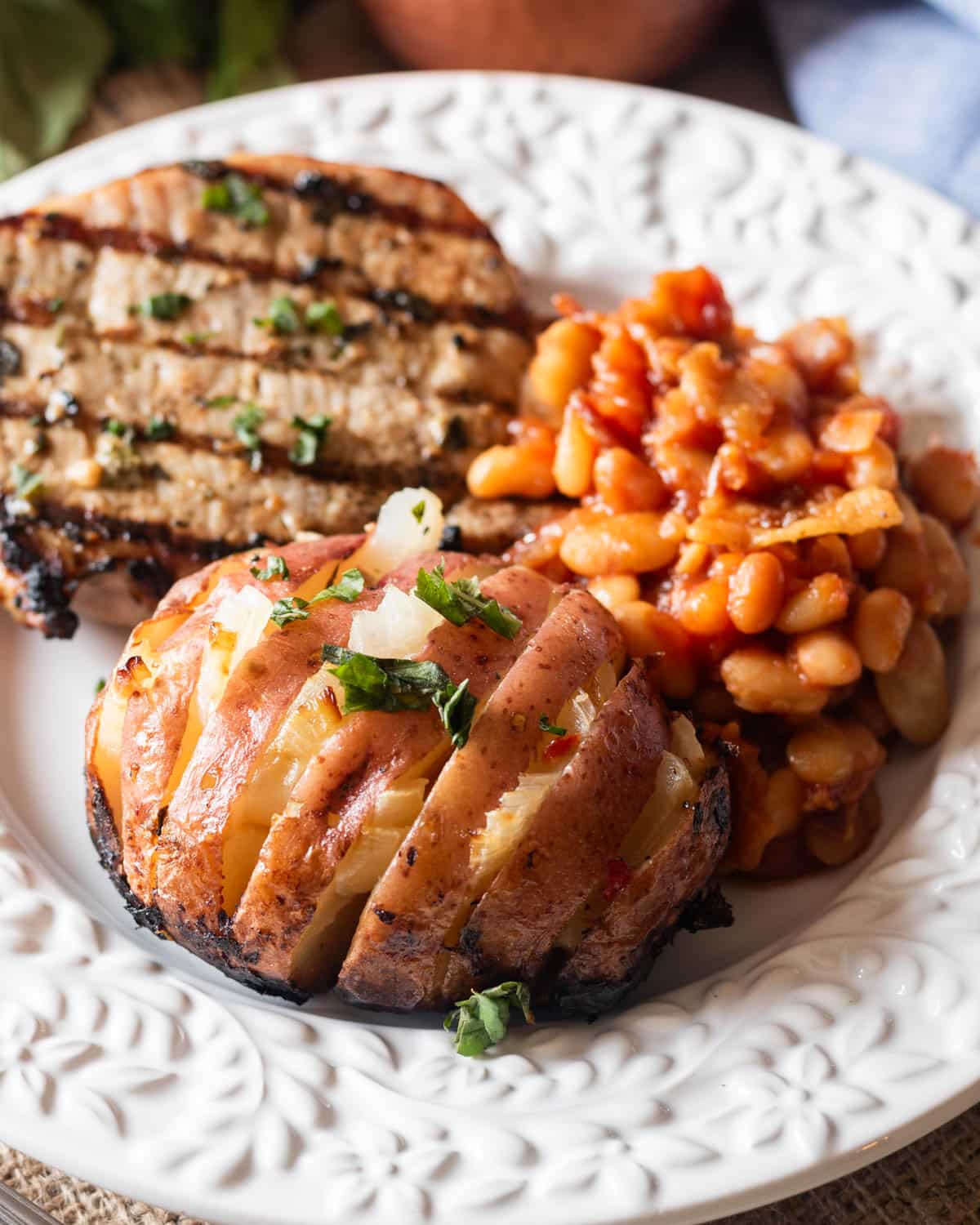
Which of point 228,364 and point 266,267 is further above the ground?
point 266,267

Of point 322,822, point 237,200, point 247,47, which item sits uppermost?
point 247,47

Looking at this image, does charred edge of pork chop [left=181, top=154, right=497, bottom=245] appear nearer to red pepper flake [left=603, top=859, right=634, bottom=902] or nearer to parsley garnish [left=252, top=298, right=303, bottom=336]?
parsley garnish [left=252, top=298, right=303, bottom=336]

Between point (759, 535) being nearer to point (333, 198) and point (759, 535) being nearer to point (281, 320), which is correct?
point (281, 320)

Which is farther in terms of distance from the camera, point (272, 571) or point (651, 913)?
point (272, 571)

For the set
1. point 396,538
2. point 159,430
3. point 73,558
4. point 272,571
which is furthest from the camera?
point 159,430

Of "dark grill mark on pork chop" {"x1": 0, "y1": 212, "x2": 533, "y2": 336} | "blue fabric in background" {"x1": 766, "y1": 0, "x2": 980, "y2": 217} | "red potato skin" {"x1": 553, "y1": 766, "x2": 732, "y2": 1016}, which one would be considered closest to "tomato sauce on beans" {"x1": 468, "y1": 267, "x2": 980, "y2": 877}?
"red potato skin" {"x1": 553, "y1": 766, "x2": 732, "y2": 1016}

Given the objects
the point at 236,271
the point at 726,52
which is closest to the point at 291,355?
the point at 236,271

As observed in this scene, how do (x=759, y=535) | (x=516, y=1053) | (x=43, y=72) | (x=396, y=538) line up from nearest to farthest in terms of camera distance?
(x=516, y=1053)
(x=396, y=538)
(x=759, y=535)
(x=43, y=72)

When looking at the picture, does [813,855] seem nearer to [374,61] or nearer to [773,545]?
[773,545]

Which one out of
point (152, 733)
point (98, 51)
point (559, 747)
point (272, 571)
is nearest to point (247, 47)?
point (98, 51)
